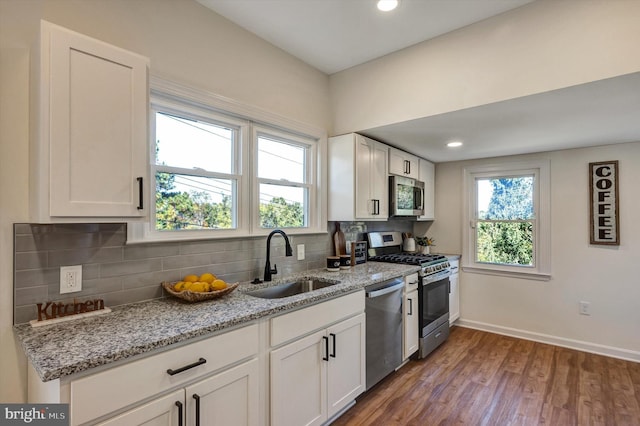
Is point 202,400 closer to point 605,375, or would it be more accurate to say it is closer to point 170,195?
point 170,195

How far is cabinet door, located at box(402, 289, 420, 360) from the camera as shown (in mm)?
2895

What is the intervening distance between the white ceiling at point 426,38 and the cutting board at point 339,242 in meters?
0.99

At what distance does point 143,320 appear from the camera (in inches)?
57.7

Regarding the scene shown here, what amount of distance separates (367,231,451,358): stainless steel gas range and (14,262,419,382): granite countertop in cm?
142

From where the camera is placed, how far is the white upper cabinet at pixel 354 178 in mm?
2895

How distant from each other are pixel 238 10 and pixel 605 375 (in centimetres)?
425

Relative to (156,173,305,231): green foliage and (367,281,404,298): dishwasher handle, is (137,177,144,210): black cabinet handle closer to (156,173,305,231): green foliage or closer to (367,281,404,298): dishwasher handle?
(156,173,305,231): green foliage

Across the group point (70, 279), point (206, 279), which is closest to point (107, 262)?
point (70, 279)

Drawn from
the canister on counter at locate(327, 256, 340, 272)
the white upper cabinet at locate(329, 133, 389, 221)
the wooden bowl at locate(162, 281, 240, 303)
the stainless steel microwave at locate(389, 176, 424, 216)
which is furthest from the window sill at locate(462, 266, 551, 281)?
the wooden bowl at locate(162, 281, 240, 303)

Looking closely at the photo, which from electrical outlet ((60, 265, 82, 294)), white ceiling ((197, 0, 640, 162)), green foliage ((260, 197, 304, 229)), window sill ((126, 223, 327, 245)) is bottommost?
electrical outlet ((60, 265, 82, 294))

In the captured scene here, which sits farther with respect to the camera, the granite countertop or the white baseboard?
the white baseboard

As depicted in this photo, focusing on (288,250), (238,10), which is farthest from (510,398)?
(238,10)

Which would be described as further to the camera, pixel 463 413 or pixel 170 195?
pixel 463 413

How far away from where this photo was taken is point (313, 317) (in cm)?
194
